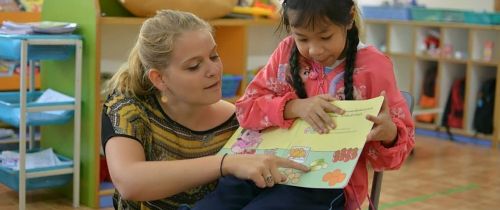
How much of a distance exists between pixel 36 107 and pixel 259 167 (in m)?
2.31

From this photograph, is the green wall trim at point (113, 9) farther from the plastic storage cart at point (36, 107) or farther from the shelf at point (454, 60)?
the shelf at point (454, 60)

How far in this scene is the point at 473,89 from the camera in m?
6.22

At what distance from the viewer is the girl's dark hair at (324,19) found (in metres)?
1.52

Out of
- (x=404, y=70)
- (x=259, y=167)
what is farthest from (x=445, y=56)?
(x=259, y=167)

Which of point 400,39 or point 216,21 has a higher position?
point 216,21

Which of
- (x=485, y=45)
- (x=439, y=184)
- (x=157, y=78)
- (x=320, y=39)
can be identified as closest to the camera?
(x=320, y=39)

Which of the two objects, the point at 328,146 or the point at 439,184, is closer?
the point at 328,146

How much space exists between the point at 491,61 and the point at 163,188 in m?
5.02

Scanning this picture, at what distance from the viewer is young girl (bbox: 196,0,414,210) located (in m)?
1.52

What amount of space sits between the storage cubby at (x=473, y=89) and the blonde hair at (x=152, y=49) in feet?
16.1

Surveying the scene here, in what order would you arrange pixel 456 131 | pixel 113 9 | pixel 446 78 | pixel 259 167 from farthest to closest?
pixel 446 78 < pixel 456 131 < pixel 113 9 < pixel 259 167

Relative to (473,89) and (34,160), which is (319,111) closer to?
(34,160)

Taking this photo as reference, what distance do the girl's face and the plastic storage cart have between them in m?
2.14

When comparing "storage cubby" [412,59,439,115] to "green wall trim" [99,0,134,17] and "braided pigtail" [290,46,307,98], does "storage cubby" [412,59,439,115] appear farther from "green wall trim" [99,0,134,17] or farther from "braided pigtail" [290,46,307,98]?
"braided pigtail" [290,46,307,98]
